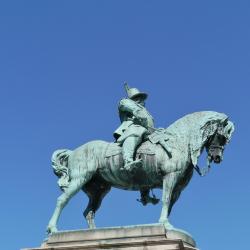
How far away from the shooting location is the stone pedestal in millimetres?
15883

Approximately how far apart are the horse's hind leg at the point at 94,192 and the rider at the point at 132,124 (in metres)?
1.33

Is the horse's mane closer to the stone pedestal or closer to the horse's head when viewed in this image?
the horse's head

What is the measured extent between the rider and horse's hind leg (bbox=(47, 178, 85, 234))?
1.44 metres

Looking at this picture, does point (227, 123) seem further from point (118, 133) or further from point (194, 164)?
point (118, 133)

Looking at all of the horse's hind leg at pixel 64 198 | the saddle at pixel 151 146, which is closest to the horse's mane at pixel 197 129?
the saddle at pixel 151 146

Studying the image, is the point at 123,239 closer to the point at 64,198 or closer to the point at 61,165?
the point at 64,198

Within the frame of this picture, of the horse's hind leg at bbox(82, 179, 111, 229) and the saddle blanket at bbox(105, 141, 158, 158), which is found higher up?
the saddle blanket at bbox(105, 141, 158, 158)

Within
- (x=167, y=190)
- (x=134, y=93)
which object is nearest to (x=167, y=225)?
(x=167, y=190)

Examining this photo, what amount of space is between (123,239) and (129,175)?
1747mm

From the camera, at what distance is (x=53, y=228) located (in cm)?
1709

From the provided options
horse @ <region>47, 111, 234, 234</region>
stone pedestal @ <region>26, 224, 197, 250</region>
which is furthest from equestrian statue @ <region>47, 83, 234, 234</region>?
stone pedestal @ <region>26, 224, 197, 250</region>

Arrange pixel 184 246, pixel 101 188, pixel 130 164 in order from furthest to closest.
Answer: pixel 101 188
pixel 130 164
pixel 184 246

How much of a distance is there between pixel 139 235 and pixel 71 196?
2.27 meters

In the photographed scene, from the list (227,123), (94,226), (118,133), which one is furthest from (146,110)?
(94,226)
